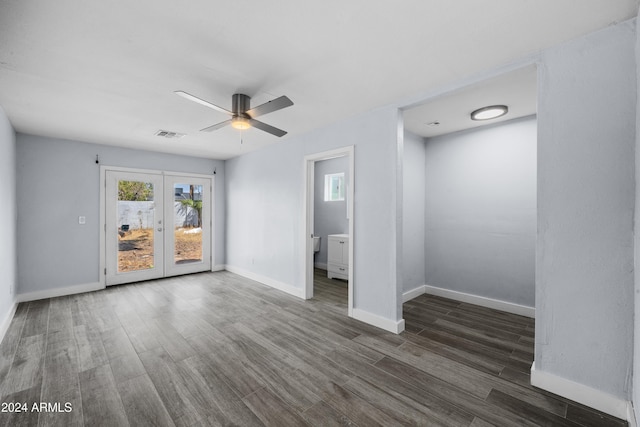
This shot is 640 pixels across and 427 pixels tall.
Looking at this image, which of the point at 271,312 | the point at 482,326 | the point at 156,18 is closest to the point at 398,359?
the point at 482,326

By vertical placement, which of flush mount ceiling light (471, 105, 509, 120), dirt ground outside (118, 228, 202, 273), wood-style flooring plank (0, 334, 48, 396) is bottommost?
wood-style flooring plank (0, 334, 48, 396)

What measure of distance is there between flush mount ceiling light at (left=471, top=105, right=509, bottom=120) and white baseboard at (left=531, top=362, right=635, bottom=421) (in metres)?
2.65

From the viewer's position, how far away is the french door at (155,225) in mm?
4980

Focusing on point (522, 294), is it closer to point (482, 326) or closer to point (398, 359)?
point (482, 326)

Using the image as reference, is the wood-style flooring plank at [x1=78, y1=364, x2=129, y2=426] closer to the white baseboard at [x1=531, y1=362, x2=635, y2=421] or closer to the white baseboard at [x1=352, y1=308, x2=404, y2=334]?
the white baseboard at [x1=352, y1=308, x2=404, y2=334]

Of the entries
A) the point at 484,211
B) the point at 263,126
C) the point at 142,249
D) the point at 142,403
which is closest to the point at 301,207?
the point at 263,126

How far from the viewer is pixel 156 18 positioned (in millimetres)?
1692

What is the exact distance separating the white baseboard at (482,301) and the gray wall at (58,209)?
17.6ft

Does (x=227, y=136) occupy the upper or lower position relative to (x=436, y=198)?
upper

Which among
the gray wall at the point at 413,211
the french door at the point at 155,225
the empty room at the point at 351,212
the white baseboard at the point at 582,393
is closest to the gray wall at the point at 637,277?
the empty room at the point at 351,212

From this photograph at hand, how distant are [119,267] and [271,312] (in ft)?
11.0

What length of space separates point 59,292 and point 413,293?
18.5 feet

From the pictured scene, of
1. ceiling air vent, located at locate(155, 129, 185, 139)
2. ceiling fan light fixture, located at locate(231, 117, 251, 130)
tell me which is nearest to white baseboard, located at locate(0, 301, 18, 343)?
ceiling air vent, located at locate(155, 129, 185, 139)

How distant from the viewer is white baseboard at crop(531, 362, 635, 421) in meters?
1.79
